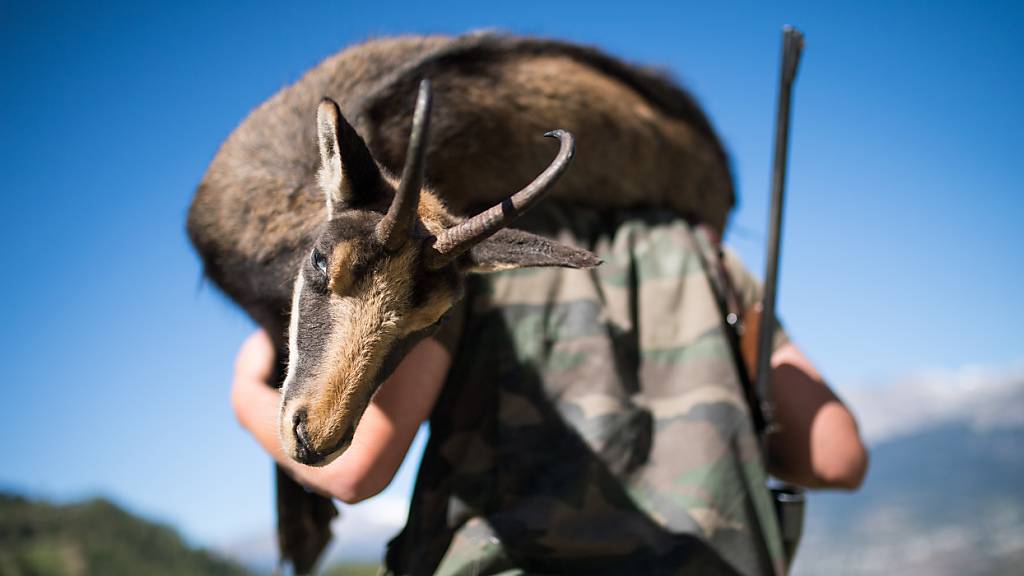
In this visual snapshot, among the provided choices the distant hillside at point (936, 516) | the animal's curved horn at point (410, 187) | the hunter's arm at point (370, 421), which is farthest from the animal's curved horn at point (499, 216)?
the distant hillside at point (936, 516)

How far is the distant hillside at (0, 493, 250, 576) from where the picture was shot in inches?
235

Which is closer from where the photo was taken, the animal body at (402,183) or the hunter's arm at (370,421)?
the animal body at (402,183)

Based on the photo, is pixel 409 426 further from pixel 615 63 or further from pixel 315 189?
pixel 615 63

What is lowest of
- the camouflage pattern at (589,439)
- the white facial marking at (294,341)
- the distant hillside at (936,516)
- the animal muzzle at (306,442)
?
the distant hillside at (936,516)

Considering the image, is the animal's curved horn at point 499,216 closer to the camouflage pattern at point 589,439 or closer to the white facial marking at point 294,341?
the white facial marking at point 294,341

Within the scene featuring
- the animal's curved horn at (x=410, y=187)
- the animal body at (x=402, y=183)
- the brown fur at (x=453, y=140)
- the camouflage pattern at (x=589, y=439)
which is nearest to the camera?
the animal's curved horn at (x=410, y=187)

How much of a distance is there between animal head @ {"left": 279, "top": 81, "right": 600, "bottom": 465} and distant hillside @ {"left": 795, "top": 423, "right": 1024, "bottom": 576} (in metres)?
39.7

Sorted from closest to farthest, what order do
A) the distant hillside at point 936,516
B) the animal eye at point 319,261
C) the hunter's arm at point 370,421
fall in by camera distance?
the animal eye at point 319,261 → the hunter's arm at point 370,421 → the distant hillside at point 936,516

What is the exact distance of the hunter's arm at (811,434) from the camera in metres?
3.29

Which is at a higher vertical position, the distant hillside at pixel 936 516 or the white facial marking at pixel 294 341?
the white facial marking at pixel 294 341

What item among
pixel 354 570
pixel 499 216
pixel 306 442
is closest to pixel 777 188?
pixel 499 216

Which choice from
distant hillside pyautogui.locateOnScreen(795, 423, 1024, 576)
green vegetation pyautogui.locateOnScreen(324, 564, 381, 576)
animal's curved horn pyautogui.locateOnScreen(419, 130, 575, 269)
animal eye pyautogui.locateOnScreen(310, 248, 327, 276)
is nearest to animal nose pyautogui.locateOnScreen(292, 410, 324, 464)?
animal eye pyautogui.locateOnScreen(310, 248, 327, 276)

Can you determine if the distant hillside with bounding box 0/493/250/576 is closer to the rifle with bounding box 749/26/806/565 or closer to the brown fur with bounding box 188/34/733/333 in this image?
the brown fur with bounding box 188/34/733/333

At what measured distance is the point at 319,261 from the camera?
7.22 feet
